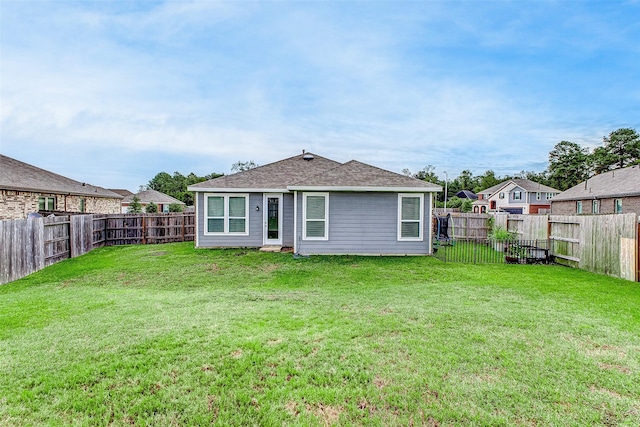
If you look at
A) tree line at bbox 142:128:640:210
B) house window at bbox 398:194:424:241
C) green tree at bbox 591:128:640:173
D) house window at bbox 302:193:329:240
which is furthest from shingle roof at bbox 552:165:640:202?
green tree at bbox 591:128:640:173

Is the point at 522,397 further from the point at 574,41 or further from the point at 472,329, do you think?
the point at 574,41

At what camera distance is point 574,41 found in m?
12.9

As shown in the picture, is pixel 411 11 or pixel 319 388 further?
pixel 411 11

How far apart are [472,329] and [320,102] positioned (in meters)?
16.1

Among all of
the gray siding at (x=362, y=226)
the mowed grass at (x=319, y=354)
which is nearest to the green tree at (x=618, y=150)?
the gray siding at (x=362, y=226)

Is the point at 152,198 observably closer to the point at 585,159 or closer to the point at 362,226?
the point at 362,226

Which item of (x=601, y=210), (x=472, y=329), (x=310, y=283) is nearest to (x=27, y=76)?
(x=310, y=283)

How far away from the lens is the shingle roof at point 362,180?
10.9 metres

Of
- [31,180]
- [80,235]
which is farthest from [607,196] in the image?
[31,180]

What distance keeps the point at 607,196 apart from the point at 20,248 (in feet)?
97.0

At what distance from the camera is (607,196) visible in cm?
2114

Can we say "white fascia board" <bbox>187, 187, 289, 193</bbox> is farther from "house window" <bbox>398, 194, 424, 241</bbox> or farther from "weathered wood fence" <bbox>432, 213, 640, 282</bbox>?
"weathered wood fence" <bbox>432, 213, 640, 282</bbox>

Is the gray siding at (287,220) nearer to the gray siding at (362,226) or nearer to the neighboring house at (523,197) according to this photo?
the gray siding at (362,226)

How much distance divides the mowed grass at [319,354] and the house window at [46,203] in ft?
45.8
